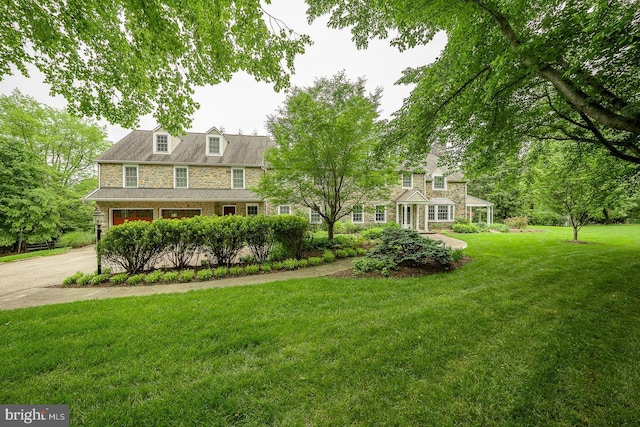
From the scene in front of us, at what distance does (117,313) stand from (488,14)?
812cm

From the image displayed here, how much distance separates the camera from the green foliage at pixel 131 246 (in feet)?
19.7

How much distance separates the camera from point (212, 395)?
219 centimetres

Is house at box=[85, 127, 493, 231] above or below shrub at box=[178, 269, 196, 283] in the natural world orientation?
above

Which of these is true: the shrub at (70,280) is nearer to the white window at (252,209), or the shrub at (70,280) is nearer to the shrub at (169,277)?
the shrub at (169,277)

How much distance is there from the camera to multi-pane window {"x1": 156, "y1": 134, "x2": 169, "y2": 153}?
52.3ft

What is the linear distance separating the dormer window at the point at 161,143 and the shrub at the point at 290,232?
546 inches

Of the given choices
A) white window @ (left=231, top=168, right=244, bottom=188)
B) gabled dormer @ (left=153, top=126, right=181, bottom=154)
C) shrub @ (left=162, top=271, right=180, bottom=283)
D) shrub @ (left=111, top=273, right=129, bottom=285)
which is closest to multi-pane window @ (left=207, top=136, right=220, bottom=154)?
white window @ (left=231, top=168, right=244, bottom=188)

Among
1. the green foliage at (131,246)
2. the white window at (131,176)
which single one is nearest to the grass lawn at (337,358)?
the green foliage at (131,246)

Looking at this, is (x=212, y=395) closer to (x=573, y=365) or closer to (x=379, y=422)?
(x=379, y=422)

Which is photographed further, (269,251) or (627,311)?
(269,251)

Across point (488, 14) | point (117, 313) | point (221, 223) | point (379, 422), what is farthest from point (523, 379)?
point (221, 223)

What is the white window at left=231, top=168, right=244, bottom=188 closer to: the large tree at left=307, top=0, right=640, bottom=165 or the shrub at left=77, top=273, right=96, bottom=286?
the shrub at left=77, top=273, right=96, bottom=286

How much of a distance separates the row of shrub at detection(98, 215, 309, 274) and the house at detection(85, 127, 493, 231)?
8.10 meters

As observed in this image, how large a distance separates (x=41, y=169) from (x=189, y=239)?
1653 cm
